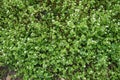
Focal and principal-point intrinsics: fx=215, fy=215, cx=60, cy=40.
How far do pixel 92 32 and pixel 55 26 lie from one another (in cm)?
91

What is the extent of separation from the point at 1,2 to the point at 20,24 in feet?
3.29

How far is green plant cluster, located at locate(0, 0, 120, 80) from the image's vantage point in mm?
4816

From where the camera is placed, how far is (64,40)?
195 inches

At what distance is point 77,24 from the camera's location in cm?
511

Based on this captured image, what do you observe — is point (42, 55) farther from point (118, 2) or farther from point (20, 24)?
point (118, 2)

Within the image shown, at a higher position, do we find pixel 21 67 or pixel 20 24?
pixel 20 24

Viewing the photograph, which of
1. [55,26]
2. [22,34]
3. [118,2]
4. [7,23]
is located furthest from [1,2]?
[118,2]

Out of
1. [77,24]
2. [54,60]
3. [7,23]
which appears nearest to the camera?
[54,60]

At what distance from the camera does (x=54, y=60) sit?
15.7 ft

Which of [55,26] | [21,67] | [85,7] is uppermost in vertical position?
[85,7]

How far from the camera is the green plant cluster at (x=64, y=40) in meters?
4.82

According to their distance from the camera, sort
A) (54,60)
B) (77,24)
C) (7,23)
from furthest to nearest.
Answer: (7,23), (77,24), (54,60)

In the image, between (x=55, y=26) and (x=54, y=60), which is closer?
(x=54, y=60)

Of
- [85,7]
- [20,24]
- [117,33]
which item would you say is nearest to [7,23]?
[20,24]
